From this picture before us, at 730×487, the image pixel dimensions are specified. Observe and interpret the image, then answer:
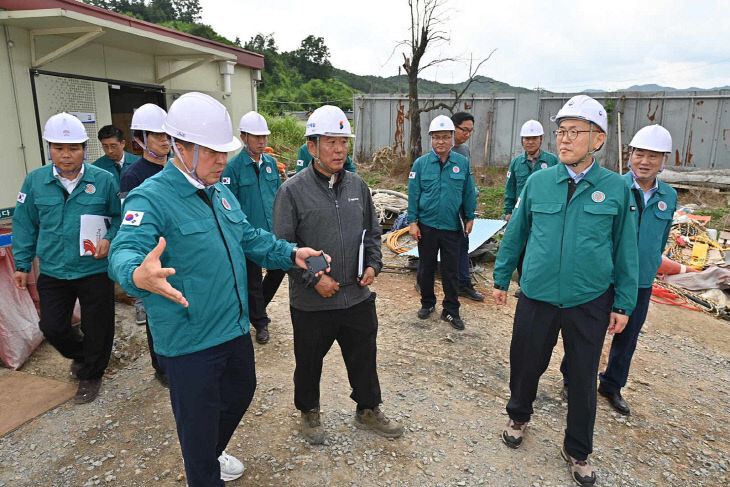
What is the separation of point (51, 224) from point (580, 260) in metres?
3.63

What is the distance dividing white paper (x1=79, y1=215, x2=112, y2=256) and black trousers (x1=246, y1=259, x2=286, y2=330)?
4.14ft

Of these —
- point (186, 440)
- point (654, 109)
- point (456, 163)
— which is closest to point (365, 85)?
point (654, 109)

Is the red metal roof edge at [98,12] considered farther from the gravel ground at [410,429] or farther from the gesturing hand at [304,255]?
the gesturing hand at [304,255]

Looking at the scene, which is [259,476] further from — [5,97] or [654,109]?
[654,109]

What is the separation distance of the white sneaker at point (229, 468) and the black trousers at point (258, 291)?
1762 mm

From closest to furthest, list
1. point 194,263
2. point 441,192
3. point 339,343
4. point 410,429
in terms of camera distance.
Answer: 1. point 194,263
2. point 339,343
3. point 410,429
4. point 441,192

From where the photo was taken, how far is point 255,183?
4477 mm

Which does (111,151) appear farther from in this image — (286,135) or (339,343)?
(286,135)

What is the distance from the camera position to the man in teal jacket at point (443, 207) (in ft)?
16.3

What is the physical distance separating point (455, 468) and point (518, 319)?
101 cm

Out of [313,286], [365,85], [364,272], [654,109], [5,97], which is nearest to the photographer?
[313,286]

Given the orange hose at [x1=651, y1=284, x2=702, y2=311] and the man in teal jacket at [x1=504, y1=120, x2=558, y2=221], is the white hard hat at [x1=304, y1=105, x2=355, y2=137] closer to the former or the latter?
the man in teal jacket at [x1=504, y1=120, x2=558, y2=221]

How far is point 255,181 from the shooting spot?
4.48 meters

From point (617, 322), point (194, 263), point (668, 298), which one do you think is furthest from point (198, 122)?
point (668, 298)
